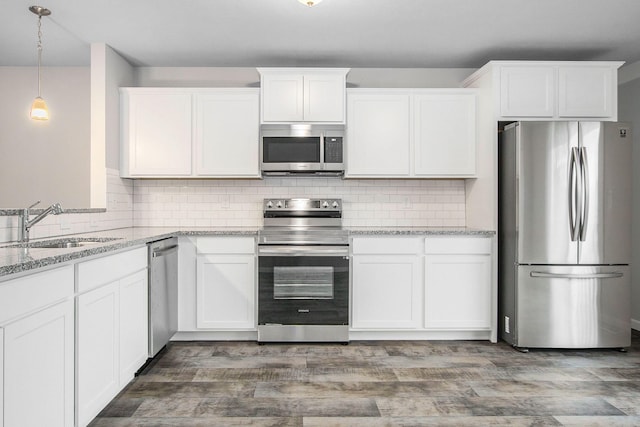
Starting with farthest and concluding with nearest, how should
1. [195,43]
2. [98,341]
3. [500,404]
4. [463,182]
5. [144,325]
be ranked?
[463,182], [195,43], [144,325], [500,404], [98,341]

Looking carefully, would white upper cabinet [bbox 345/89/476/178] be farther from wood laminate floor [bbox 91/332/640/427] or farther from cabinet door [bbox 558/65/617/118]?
wood laminate floor [bbox 91/332/640/427]

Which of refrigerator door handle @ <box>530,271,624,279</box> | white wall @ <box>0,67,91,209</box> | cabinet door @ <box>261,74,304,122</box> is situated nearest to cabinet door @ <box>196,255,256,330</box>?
cabinet door @ <box>261,74,304,122</box>

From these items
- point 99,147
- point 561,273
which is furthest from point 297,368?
point 99,147

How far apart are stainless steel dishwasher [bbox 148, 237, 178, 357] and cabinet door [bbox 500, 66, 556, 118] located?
116 inches

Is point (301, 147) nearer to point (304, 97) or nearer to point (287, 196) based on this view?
point (304, 97)

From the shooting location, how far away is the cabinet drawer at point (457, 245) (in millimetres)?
4027

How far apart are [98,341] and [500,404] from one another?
2220 millimetres

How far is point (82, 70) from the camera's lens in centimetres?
480

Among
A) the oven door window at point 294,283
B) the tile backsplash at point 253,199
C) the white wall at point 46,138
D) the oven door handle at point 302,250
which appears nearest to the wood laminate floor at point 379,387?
the oven door window at point 294,283

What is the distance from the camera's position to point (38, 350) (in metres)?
1.84

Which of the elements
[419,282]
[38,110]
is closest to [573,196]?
[419,282]

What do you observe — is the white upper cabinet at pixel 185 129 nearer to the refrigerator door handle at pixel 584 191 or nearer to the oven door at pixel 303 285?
the oven door at pixel 303 285

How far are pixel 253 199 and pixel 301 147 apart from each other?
76 cm

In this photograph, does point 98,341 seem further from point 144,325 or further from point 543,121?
point 543,121
